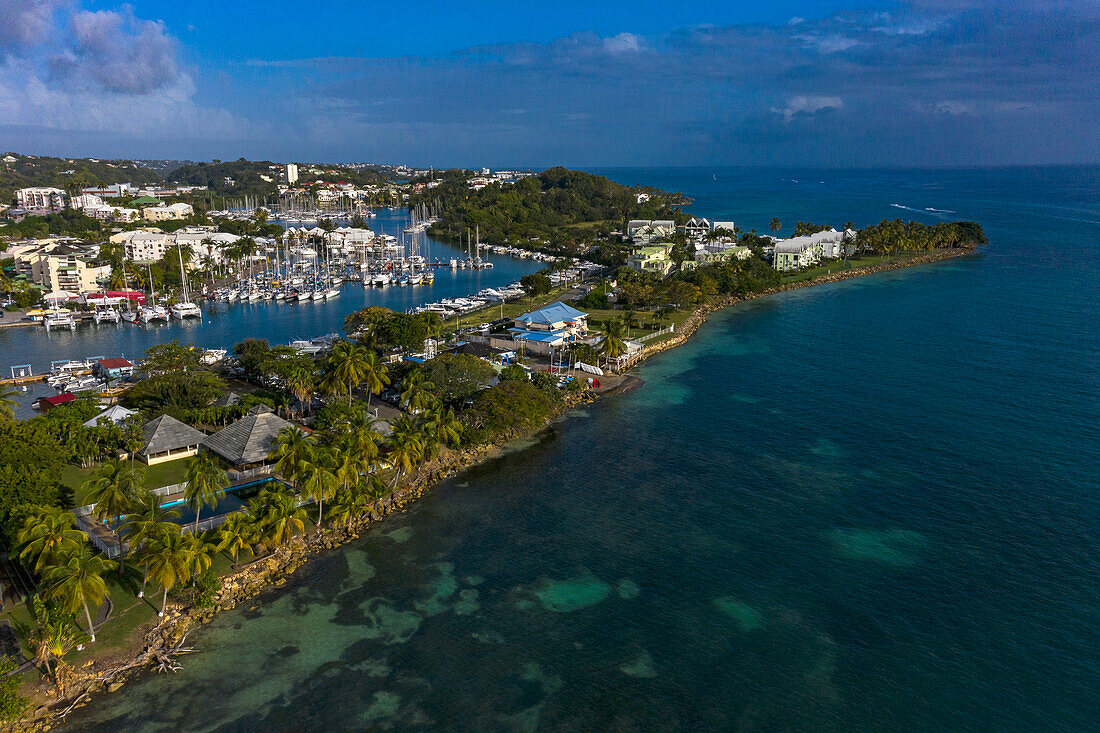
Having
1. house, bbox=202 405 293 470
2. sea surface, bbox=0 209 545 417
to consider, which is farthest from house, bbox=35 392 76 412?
house, bbox=202 405 293 470

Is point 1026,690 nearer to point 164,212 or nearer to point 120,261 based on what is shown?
point 120,261

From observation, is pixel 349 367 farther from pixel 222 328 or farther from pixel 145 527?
pixel 222 328

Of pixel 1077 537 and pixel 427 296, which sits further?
pixel 427 296

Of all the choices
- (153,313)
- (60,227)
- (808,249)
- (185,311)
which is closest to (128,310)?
(153,313)

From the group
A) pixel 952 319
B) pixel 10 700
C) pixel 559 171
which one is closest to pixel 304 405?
pixel 10 700

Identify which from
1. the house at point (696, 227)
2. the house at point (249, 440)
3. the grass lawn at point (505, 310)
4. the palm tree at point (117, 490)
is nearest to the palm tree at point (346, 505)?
the house at point (249, 440)

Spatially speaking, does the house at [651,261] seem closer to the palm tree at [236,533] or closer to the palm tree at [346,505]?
the palm tree at [346,505]
